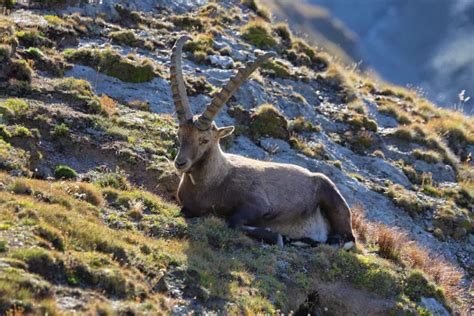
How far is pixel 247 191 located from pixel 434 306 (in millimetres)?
4627

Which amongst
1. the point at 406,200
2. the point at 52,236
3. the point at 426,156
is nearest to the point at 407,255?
the point at 406,200

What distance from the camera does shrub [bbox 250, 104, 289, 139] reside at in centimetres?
2333

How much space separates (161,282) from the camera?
35.4 ft

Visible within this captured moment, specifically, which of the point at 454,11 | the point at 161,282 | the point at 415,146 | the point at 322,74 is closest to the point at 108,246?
the point at 161,282

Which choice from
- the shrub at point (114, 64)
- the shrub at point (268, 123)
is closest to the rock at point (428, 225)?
the shrub at point (268, 123)

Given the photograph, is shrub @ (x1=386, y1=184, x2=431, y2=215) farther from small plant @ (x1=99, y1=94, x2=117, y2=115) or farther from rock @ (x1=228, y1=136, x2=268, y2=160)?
small plant @ (x1=99, y1=94, x2=117, y2=115)

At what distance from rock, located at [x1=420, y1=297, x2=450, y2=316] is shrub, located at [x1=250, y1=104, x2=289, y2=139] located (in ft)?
30.9

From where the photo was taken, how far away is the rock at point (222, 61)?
2692 cm

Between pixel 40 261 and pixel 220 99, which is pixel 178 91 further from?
pixel 40 261

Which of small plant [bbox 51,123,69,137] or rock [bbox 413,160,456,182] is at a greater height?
rock [bbox 413,160,456,182]

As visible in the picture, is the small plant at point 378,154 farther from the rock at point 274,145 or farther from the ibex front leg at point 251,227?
the ibex front leg at point 251,227

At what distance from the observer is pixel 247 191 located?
1546 cm

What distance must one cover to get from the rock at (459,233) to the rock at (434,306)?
8.00 m

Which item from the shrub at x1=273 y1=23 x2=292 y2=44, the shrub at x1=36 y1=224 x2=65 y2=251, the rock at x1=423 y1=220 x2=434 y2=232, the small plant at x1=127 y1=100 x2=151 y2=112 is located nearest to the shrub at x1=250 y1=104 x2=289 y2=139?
the small plant at x1=127 y1=100 x2=151 y2=112
